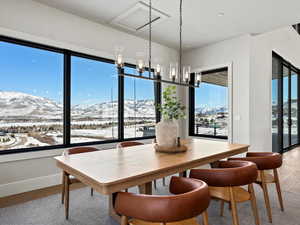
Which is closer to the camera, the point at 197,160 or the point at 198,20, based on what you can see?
the point at 197,160

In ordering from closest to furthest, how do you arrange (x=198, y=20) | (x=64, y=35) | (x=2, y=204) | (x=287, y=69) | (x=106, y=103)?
(x=2, y=204)
(x=64, y=35)
(x=198, y=20)
(x=106, y=103)
(x=287, y=69)

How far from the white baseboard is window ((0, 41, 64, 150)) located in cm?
52

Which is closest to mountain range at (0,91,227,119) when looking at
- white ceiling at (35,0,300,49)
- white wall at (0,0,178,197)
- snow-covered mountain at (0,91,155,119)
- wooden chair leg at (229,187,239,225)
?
snow-covered mountain at (0,91,155,119)

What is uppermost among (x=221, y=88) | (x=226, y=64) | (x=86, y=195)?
(x=226, y=64)

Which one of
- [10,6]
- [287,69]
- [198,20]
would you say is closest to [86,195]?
[10,6]

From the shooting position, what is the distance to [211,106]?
15.6 ft

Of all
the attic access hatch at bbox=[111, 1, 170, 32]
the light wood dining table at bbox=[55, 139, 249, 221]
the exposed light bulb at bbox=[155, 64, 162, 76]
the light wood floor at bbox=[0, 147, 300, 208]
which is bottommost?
the light wood floor at bbox=[0, 147, 300, 208]

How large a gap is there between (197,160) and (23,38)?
2919 mm

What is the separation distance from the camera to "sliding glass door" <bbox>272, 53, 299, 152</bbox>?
5.00 meters

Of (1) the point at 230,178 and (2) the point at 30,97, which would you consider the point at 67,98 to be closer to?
(2) the point at 30,97

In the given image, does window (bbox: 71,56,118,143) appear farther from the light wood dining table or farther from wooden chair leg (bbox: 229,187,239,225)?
wooden chair leg (bbox: 229,187,239,225)

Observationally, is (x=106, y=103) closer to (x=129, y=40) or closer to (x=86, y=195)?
(x=129, y=40)

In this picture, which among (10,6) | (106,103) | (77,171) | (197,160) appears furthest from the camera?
(106,103)

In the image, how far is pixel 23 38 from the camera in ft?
9.19
